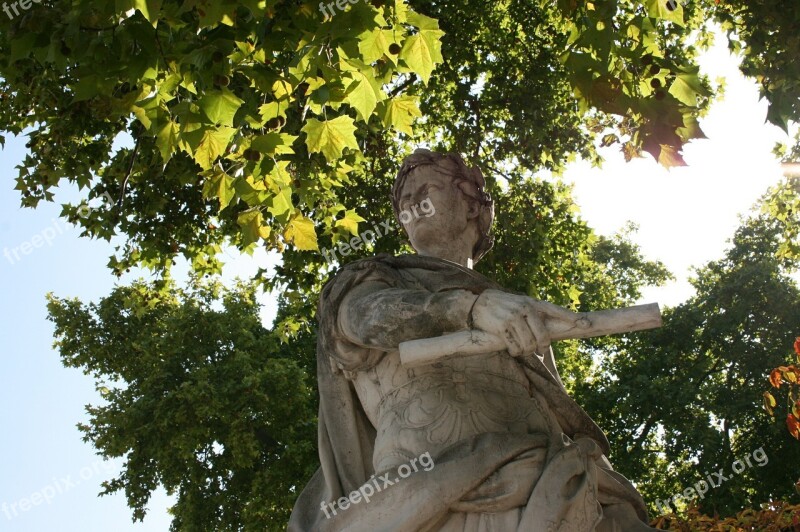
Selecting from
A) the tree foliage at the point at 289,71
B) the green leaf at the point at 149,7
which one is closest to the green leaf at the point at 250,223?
the tree foliage at the point at 289,71

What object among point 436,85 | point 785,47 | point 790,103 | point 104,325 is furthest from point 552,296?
point 104,325

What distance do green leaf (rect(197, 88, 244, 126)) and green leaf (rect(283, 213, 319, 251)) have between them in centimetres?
92

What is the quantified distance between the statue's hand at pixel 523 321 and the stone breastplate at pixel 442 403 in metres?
0.45

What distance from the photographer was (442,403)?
3.41 m

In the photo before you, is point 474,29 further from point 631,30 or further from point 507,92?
point 631,30

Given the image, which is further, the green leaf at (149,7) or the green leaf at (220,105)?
the green leaf at (220,105)

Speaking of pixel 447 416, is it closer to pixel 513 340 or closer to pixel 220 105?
pixel 513 340

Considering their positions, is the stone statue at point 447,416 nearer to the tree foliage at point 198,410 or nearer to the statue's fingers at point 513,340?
the statue's fingers at point 513,340

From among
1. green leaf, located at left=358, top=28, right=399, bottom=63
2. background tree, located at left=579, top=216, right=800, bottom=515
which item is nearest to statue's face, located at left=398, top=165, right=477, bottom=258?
green leaf, located at left=358, top=28, right=399, bottom=63

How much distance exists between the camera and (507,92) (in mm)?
10859

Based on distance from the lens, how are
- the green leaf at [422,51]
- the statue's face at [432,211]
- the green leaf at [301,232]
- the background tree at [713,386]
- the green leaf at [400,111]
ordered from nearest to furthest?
the statue's face at [432,211] → the green leaf at [422,51] → the green leaf at [400,111] → the green leaf at [301,232] → the background tree at [713,386]

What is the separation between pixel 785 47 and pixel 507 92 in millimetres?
4675

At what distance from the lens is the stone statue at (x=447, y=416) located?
3057mm

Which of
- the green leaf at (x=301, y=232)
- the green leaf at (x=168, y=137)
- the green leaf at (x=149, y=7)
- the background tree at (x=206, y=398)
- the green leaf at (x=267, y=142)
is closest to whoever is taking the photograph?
the green leaf at (x=149, y=7)
